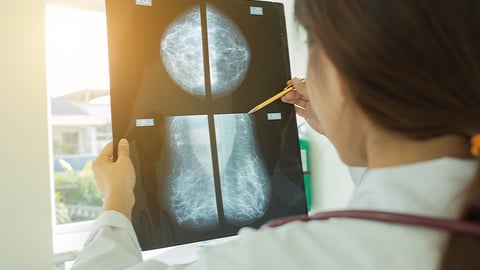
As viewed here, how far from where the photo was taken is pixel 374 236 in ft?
1.82

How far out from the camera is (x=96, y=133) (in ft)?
6.25

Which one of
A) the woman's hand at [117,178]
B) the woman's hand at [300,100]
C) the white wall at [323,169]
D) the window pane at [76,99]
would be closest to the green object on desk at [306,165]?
the white wall at [323,169]

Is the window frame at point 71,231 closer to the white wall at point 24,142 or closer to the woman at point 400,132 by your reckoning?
the white wall at point 24,142

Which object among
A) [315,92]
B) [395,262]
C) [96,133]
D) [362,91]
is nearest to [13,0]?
[96,133]

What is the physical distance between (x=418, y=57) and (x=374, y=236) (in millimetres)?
236

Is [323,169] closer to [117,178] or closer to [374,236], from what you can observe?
[117,178]

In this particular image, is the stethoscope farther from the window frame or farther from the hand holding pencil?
the window frame

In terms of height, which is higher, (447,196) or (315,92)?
(315,92)

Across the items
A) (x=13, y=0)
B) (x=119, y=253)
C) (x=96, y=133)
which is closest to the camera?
(x=119, y=253)

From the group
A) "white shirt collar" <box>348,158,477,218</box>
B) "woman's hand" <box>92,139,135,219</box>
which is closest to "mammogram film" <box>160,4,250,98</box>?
"woman's hand" <box>92,139,135,219</box>

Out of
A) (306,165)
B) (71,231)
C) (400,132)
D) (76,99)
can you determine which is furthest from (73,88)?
(400,132)

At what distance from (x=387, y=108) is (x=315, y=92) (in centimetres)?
17

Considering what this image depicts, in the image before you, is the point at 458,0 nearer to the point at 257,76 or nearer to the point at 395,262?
the point at 395,262

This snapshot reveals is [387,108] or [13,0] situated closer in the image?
[387,108]
